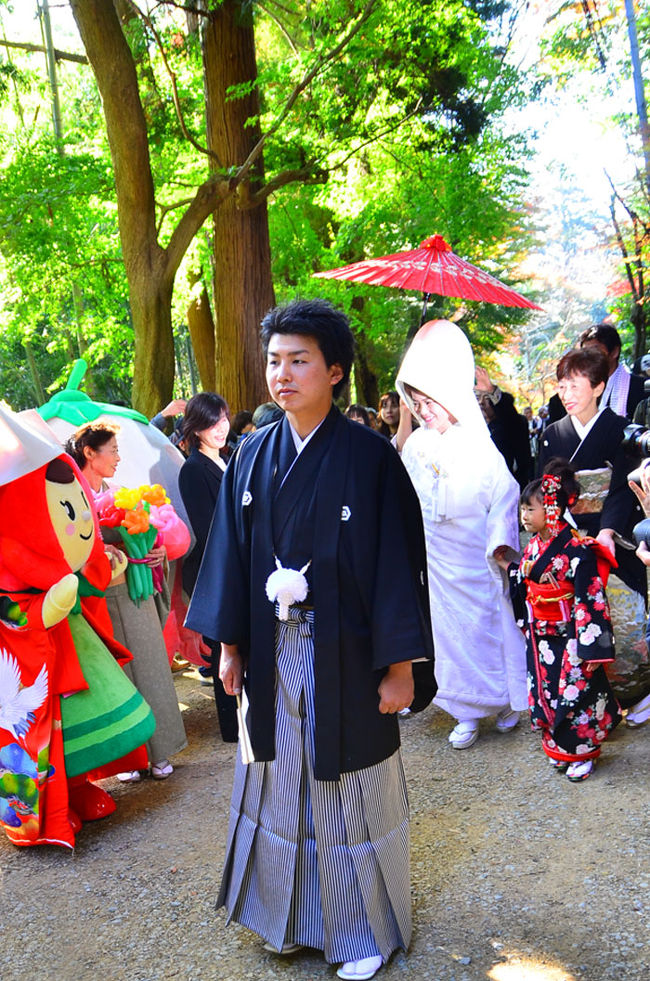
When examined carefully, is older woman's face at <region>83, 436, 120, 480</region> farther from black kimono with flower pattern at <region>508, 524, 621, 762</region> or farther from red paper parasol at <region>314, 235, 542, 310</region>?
black kimono with flower pattern at <region>508, 524, 621, 762</region>

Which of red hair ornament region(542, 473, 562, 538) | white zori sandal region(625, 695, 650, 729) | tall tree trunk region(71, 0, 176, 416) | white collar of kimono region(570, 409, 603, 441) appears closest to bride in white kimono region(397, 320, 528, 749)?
red hair ornament region(542, 473, 562, 538)

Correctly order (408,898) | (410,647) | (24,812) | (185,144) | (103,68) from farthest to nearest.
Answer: (185,144) < (103,68) < (24,812) < (408,898) < (410,647)

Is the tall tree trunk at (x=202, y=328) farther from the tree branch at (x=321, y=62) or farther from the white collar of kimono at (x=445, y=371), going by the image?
the white collar of kimono at (x=445, y=371)

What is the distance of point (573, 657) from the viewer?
3998 mm

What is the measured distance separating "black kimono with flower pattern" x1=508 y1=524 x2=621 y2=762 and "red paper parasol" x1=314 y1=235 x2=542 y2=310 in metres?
1.42

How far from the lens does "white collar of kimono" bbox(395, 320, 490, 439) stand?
4.49 metres

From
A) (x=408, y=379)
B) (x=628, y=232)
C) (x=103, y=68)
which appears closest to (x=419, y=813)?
(x=408, y=379)

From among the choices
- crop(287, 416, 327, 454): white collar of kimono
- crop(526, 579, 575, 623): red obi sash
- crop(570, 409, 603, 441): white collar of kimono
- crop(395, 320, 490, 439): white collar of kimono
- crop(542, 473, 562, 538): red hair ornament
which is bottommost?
crop(526, 579, 575, 623): red obi sash

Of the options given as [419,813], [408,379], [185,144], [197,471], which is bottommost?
[419,813]

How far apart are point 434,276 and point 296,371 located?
2282 mm

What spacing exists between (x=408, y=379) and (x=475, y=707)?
5.85 feet

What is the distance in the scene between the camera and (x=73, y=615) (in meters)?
3.94

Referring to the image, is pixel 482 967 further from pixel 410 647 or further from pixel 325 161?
pixel 325 161

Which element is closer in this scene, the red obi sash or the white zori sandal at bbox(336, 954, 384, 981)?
the white zori sandal at bbox(336, 954, 384, 981)
